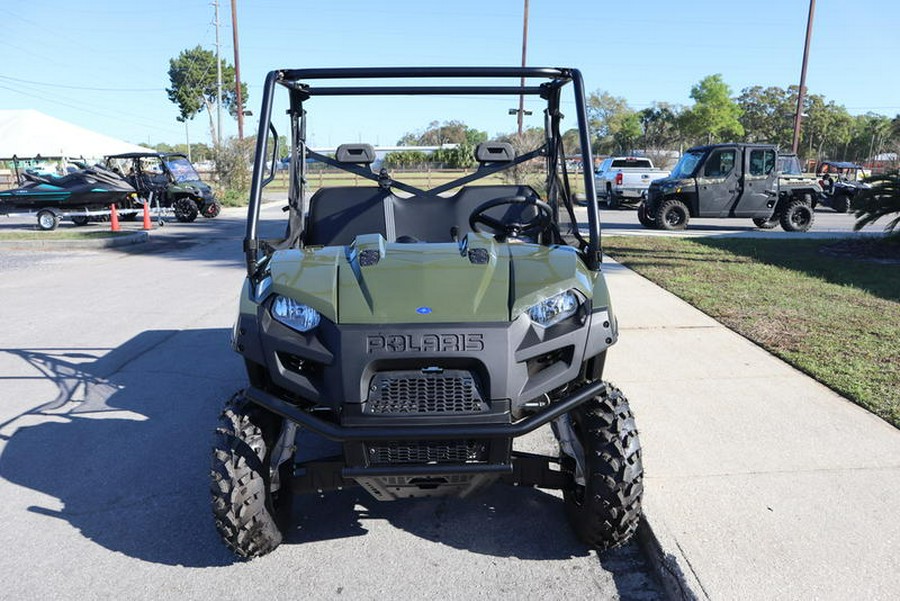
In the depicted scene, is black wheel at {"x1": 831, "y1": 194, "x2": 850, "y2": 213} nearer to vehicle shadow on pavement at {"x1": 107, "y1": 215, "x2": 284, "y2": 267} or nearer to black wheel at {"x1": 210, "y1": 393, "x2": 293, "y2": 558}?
vehicle shadow on pavement at {"x1": 107, "y1": 215, "x2": 284, "y2": 267}

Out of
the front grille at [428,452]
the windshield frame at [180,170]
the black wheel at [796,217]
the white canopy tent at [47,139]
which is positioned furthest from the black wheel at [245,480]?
the white canopy tent at [47,139]

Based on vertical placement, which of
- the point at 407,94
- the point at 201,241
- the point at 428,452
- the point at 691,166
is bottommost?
the point at 201,241

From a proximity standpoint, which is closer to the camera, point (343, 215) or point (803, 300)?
point (343, 215)

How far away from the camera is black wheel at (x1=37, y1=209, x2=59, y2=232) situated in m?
16.1

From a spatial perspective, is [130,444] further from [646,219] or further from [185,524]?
[646,219]

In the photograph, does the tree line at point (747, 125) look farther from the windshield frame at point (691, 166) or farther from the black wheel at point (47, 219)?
the black wheel at point (47, 219)

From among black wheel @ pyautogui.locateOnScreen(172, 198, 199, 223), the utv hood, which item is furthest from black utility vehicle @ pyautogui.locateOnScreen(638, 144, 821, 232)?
the utv hood

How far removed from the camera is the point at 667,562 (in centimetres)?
275

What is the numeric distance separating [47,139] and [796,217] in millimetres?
32540

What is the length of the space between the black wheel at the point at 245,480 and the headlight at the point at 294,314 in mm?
446

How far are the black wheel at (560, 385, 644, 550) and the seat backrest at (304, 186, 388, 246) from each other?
178 centimetres

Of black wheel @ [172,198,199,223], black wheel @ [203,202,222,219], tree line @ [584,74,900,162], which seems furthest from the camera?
tree line @ [584,74,900,162]

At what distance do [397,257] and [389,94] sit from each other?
1502 mm

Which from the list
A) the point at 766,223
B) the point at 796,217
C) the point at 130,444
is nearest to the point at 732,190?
the point at 766,223
